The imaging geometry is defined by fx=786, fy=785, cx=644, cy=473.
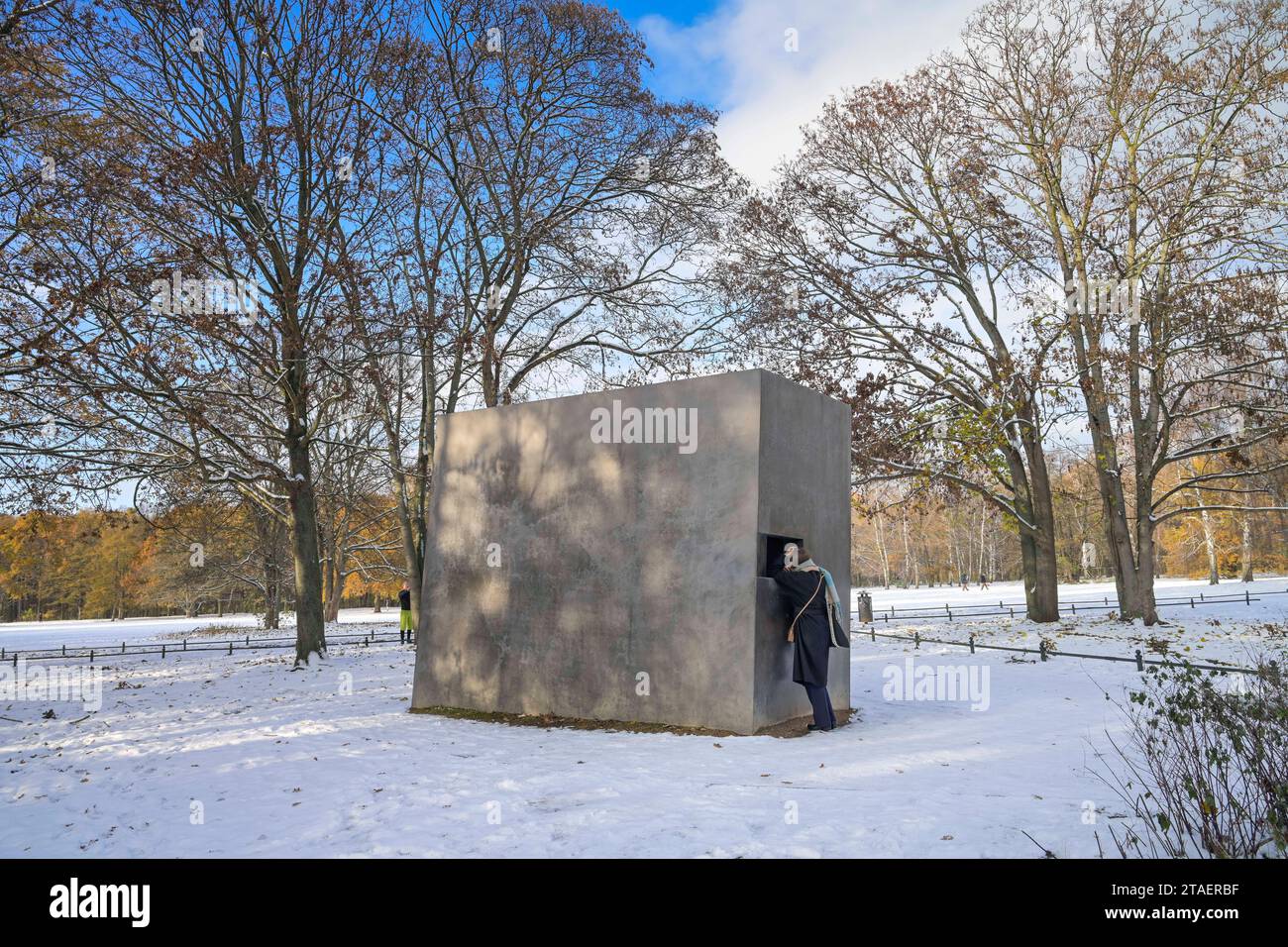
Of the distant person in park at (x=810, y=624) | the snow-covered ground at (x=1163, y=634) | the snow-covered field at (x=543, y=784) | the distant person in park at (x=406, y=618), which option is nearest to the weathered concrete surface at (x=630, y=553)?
the distant person in park at (x=810, y=624)

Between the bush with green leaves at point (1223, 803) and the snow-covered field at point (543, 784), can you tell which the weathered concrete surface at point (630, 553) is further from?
the bush with green leaves at point (1223, 803)

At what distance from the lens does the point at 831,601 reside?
29.7 ft

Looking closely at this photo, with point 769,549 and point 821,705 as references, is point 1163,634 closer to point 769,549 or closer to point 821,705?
point 821,705

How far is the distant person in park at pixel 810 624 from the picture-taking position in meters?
8.69

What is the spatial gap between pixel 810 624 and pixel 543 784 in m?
3.69

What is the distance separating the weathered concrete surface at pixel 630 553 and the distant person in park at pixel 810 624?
252 mm

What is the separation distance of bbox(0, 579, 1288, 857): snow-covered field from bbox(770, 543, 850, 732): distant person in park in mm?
450

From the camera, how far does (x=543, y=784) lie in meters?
6.38

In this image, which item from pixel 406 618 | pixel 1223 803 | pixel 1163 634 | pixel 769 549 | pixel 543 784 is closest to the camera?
pixel 1223 803

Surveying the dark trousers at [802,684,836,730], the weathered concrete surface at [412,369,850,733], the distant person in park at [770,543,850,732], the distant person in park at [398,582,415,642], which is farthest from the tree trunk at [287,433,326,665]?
the dark trousers at [802,684,836,730]

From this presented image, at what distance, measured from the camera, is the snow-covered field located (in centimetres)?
477

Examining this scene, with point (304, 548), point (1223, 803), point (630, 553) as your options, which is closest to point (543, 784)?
point (630, 553)
